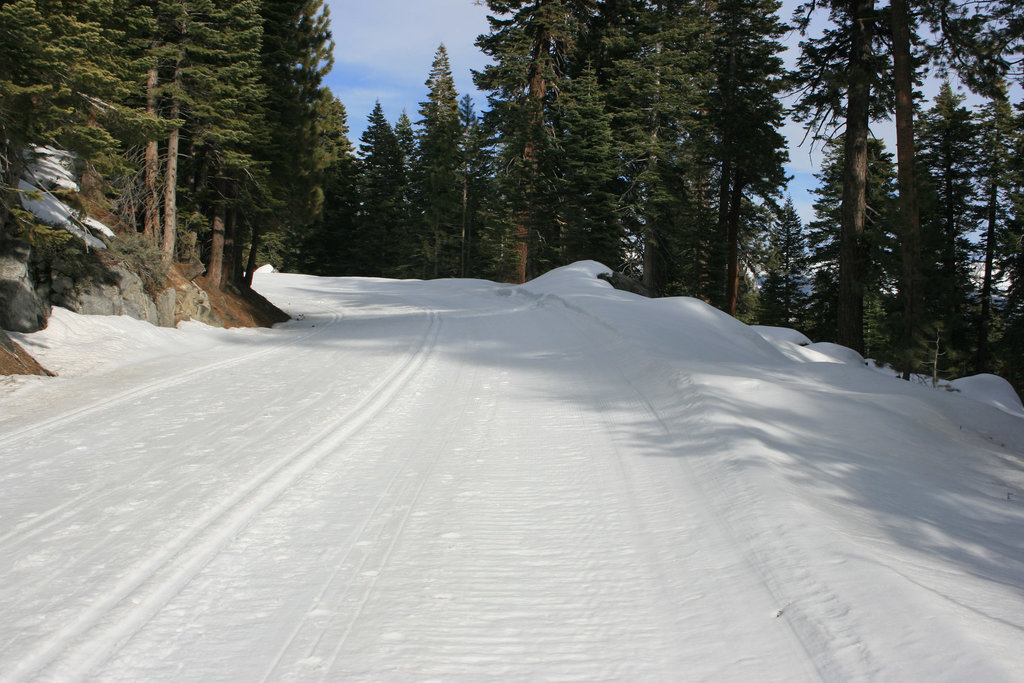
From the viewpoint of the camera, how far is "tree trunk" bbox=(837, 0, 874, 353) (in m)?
15.8

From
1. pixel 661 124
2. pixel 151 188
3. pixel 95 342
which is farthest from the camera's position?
pixel 661 124

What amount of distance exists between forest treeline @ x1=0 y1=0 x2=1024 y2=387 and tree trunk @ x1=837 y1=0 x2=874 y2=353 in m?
0.05

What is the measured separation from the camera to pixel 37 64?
751 cm

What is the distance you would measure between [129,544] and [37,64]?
6.80 meters

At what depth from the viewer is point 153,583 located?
316 centimetres

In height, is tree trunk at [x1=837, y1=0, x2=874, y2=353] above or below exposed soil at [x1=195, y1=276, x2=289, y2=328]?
above

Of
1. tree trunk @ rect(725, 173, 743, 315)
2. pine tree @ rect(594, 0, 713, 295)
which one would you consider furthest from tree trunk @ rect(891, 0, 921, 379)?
pine tree @ rect(594, 0, 713, 295)

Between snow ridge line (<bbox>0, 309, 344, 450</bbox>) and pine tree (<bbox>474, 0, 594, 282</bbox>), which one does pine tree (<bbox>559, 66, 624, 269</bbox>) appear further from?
snow ridge line (<bbox>0, 309, 344, 450</bbox>)

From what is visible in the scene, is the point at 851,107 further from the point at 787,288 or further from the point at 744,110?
the point at 787,288

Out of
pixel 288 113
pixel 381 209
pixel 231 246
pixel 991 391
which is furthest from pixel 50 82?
pixel 381 209

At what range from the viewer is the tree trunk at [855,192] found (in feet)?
51.9

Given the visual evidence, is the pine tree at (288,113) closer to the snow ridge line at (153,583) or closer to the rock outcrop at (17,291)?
the rock outcrop at (17,291)

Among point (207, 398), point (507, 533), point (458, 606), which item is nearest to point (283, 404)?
point (207, 398)

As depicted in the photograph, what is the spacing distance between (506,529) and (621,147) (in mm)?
24547
